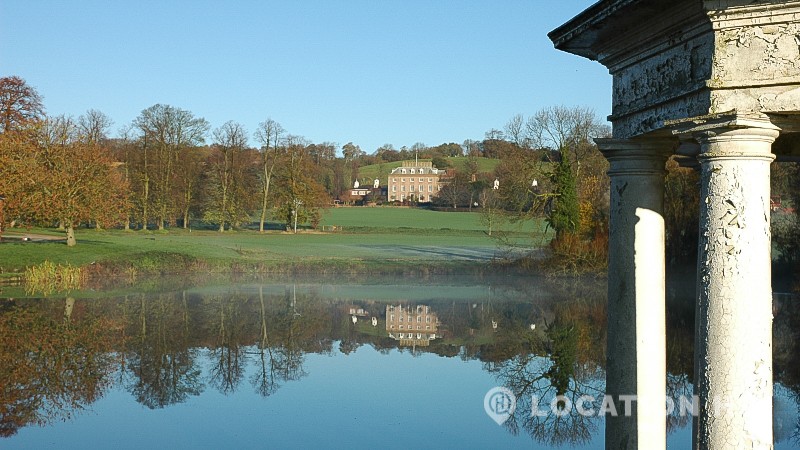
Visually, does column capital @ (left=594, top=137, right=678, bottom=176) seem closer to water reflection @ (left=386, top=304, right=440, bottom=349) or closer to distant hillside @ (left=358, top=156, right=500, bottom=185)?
water reflection @ (left=386, top=304, right=440, bottom=349)

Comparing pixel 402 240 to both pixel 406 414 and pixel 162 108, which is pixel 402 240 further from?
pixel 406 414

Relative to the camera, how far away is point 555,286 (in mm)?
35469

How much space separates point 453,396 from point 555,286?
20.0m

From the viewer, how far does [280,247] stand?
169 ft

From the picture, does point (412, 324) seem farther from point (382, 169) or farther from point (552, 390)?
point (382, 169)

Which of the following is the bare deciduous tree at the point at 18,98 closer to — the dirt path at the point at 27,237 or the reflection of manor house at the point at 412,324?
the dirt path at the point at 27,237

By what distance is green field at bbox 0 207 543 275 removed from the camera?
3916 centimetres

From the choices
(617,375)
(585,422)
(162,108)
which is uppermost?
(162,108)

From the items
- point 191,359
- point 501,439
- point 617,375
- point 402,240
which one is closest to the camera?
point 617,375

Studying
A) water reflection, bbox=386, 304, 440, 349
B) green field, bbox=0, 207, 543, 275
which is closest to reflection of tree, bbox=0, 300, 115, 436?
water reflection, bbox=386, 304, 440, 349

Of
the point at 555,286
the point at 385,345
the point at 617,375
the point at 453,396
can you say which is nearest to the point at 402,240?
the point at 555,286

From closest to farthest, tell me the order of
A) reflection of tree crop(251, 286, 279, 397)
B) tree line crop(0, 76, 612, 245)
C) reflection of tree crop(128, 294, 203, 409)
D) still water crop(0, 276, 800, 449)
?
still water crop(0, 276, 800, 449) < reflection of tree crop(128, 294, 203, 409) < reflection of tree crop(251, 286, 279, 397) < tree line crop(0, 76, 612, 245)

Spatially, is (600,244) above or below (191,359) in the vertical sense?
above

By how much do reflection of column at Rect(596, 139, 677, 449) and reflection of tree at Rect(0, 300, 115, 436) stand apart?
33.4 feet
